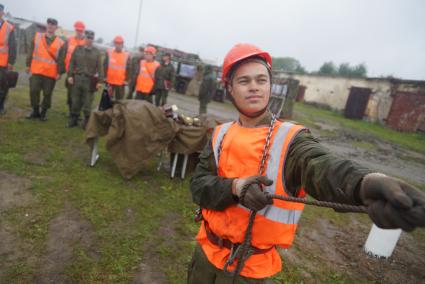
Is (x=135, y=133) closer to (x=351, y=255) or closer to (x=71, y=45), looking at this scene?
(x=351, y=255)

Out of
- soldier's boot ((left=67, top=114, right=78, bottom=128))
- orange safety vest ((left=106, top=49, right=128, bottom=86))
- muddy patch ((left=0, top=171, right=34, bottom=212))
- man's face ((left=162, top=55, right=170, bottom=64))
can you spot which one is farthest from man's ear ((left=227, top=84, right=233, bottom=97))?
man's face ((left=162, top=55, right=170, bottom=64))

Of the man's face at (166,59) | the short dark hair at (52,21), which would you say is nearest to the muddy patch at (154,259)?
the short dark hair at (52,21)

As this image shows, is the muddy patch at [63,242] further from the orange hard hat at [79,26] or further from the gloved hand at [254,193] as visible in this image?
the orange hard hat at [79,26]

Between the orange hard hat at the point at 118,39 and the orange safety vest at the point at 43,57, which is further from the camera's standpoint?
the orange hard hat at the point at 118,39

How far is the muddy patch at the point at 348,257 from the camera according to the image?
139 inches

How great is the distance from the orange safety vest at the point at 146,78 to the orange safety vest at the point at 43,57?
2.25 meters

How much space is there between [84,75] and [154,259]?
525 centimetres

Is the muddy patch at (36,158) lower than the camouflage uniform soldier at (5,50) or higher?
lower

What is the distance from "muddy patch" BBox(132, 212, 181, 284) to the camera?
2.82m

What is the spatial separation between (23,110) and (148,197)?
5257 millimetres

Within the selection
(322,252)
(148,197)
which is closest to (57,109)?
(148,197)

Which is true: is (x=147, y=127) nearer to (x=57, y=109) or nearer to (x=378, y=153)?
(x=57, y=109)

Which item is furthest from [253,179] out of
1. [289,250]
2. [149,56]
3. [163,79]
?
[163,79]

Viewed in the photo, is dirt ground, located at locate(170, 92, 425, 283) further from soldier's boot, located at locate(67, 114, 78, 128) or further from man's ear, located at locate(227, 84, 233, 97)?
soldier's boot, located at locate(67, 114, 78, 128)
